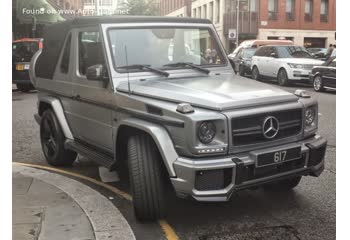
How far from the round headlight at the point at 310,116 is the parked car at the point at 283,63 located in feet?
44.8

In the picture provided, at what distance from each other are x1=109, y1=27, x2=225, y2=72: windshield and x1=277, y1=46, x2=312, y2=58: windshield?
47.3ft

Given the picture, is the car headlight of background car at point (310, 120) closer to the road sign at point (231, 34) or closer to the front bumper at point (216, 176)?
the front bumper at point (216, 176)

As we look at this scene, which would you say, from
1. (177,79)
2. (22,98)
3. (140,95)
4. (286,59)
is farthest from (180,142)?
(286,59)

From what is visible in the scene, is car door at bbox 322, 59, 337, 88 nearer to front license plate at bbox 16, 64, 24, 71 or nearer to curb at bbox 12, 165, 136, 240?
front license plate at bbox 16, 64, 24, 71

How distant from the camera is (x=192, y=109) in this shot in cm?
379

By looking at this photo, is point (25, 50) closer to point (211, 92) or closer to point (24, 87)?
point (24, 87)

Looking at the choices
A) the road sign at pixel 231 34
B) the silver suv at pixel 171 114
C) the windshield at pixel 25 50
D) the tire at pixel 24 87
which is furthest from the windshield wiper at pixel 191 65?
the road sign at pixel 231 34

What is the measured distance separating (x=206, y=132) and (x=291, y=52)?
1661 cm

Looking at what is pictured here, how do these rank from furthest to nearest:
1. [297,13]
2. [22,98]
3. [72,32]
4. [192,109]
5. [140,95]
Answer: [297,13] < [22,98] < [72,32] < [140,95] < [192,109]

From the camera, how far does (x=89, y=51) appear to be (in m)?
5.44

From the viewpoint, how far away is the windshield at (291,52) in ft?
63.3

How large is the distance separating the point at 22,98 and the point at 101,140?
10.9 meters

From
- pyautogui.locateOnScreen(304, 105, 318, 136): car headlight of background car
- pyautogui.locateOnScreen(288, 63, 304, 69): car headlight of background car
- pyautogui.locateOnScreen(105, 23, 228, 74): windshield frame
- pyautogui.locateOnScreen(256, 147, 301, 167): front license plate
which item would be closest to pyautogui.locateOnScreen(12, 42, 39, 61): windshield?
pyautogui.locateOnScreen(288, 63, 304, 69): car headlight of background car
